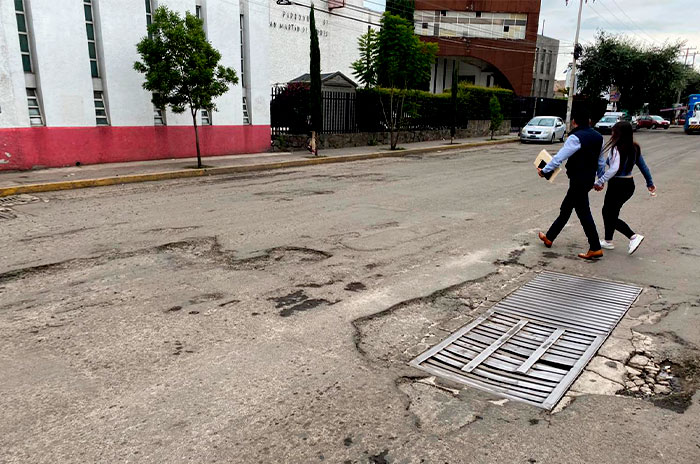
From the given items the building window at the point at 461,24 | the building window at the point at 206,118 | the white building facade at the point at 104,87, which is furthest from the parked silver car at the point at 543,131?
the building window at the point at 461,24

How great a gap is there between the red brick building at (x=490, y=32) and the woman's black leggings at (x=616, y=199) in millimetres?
43578

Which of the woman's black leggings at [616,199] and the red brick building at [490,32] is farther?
the red brick building at [490,32]

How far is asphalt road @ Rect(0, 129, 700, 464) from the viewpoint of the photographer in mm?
2734

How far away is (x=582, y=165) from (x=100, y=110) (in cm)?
1333

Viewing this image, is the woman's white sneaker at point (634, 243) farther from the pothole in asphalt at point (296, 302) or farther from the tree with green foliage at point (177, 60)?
the tree with green foliage at point (177, 60)

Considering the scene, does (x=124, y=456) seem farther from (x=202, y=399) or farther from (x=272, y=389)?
(x=272, y=389)

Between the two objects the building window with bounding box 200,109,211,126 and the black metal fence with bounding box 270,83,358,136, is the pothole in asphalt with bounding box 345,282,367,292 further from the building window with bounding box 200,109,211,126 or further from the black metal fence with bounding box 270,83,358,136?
the black metal fence with bounding box 270,83,358,136

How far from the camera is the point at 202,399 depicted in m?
3.08

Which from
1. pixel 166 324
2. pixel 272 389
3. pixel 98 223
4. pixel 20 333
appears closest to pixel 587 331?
pixel 272 389

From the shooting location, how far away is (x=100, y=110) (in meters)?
14.6

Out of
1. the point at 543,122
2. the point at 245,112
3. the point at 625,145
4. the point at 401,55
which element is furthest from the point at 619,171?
the point at 543,122

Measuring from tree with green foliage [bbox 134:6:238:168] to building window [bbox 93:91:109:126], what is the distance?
5.79 ft

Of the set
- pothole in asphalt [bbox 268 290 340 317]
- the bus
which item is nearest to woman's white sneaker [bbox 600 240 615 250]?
pothole in asphalt [bbox 268 290 340 317]

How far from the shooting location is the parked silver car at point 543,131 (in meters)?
28.0
